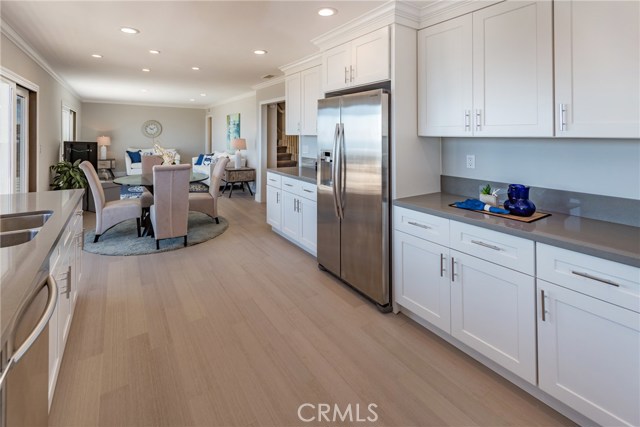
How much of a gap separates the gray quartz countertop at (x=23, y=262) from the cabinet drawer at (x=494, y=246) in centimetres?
202

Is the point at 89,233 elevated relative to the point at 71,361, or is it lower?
elevated

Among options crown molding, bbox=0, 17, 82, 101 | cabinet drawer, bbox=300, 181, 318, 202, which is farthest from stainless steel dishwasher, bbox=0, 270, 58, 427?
crown molding, bbox=0, 17, 82, 101

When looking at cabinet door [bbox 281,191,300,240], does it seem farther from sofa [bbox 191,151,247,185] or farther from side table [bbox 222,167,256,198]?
sofa [bbox 191,151,247,185]

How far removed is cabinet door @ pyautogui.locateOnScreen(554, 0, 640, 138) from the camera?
5.32 ft

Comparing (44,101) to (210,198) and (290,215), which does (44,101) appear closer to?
(210,198)

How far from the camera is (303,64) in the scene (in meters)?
4.70

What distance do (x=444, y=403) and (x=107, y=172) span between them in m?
11.2

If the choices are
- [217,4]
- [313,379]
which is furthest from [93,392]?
[217,4]

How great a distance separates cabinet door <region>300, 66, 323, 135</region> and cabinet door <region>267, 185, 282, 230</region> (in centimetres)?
93

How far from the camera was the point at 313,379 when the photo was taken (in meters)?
1.98

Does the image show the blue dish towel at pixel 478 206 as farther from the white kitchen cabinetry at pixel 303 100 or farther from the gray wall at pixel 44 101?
the gray wall at pixel 44 101

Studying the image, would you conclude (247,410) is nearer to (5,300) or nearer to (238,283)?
(5,300)

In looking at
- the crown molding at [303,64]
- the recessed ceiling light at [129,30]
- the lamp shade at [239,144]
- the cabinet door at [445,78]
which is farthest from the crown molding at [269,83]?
the cabinet door at [445,78]

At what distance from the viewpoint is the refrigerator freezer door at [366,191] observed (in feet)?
8.70
